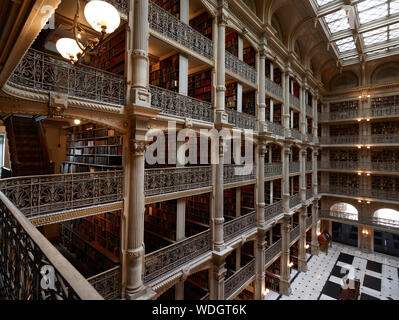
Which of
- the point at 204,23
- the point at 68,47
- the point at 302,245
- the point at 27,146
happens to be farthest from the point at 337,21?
the point at 27,146

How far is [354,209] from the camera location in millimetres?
15883

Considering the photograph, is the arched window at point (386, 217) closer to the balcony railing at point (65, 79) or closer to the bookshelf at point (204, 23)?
the bookshelf at point (204, 23)

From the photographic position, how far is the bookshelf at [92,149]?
6.37m

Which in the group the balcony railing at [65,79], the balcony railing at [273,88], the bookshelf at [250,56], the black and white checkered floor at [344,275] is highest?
the bookshelf at [250,56]

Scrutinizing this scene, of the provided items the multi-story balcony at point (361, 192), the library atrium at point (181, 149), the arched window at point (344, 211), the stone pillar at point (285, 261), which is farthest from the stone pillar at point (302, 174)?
the arched window at point (344, 211)

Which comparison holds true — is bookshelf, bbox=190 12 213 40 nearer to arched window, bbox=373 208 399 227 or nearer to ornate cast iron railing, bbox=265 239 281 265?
ornate cast iron railing, bbox=265 239 281 265

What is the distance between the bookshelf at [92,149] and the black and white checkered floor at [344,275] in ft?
31.1

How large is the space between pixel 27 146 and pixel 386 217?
20.8m

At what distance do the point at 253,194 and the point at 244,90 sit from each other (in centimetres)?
458

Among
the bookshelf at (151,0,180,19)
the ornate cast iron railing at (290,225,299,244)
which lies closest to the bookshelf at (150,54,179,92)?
the bookshelf at (151,0,180,19)

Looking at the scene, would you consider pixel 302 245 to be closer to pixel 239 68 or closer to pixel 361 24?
pixel 239 68

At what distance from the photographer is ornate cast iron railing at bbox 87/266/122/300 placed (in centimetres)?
406

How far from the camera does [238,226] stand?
297 inches

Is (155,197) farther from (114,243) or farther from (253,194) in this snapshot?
(253,194)
